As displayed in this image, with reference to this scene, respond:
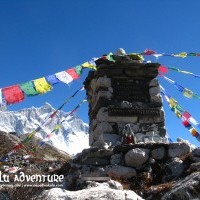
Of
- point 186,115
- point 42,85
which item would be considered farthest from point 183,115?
point 42,85

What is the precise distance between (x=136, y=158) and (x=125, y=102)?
12.5 ft

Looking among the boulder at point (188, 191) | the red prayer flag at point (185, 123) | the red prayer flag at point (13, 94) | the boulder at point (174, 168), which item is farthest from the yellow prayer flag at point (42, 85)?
the boulder at point (188, 191)

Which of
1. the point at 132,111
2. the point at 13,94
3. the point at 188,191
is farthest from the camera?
the point at 132,111

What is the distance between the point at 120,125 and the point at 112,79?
161cm

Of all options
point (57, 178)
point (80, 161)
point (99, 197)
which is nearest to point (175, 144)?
point (80, 161)

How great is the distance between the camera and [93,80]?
42.3ft

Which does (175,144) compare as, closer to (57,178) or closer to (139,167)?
(139,167)

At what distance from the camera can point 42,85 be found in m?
12.0

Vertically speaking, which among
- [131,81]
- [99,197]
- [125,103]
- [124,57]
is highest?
[124,57]

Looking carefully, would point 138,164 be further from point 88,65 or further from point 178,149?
point 88,65

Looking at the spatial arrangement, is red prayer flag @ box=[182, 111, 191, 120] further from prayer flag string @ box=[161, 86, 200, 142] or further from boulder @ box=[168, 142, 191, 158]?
boulder @ box=[168, 142, 191, 158]

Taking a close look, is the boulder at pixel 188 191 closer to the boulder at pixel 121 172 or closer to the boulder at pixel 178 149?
the boulder at pixel 121 172

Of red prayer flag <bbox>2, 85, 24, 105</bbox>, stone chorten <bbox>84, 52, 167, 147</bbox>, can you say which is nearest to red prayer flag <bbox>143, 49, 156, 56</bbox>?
stone chorten <bbox>84, 52, 167, 147</bbox>

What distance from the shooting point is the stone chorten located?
11.4m
